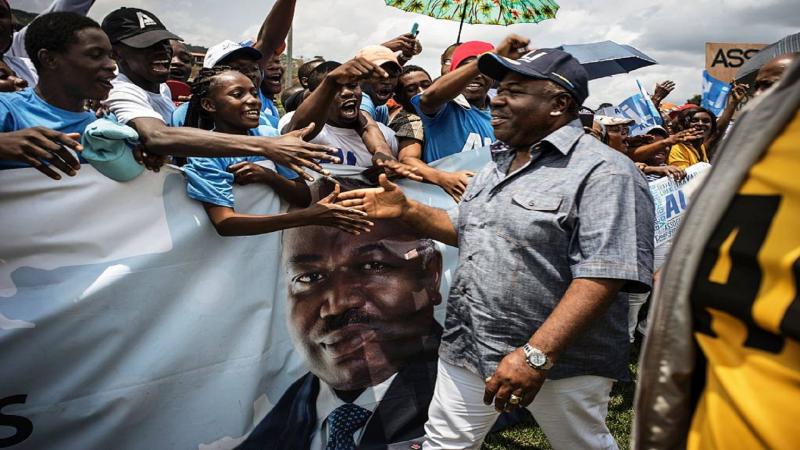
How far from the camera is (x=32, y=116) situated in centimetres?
252

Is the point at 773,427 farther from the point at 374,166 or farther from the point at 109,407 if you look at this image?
the point at 374,166

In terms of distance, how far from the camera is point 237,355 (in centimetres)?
297

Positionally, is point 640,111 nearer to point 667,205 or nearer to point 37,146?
point 667,205

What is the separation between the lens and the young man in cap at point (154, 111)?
2494 mm

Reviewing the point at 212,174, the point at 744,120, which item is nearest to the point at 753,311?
the point at 744,120

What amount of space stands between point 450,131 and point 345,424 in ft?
6.62

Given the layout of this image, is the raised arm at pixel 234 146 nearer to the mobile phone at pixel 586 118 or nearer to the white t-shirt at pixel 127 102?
the white t-shirt at pixel 127 102

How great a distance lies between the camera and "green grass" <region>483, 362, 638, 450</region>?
3709mm

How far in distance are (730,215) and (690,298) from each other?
137 millimetres

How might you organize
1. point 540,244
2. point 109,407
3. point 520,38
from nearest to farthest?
1. point 540,244
2. point 109,407
3. point 520,38

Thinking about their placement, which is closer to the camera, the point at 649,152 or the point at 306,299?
the point at 306,299

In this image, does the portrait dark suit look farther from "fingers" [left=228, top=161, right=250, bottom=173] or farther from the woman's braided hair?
the woman's braided hair

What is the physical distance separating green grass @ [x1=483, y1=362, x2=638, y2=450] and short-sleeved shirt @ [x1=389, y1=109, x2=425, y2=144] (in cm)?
208

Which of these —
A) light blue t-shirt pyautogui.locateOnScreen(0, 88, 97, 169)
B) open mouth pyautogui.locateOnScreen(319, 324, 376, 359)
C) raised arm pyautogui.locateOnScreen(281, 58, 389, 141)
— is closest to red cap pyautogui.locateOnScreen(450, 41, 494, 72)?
raised arm pyautogui.locateOnScreen(281, 58, 389, 141)
